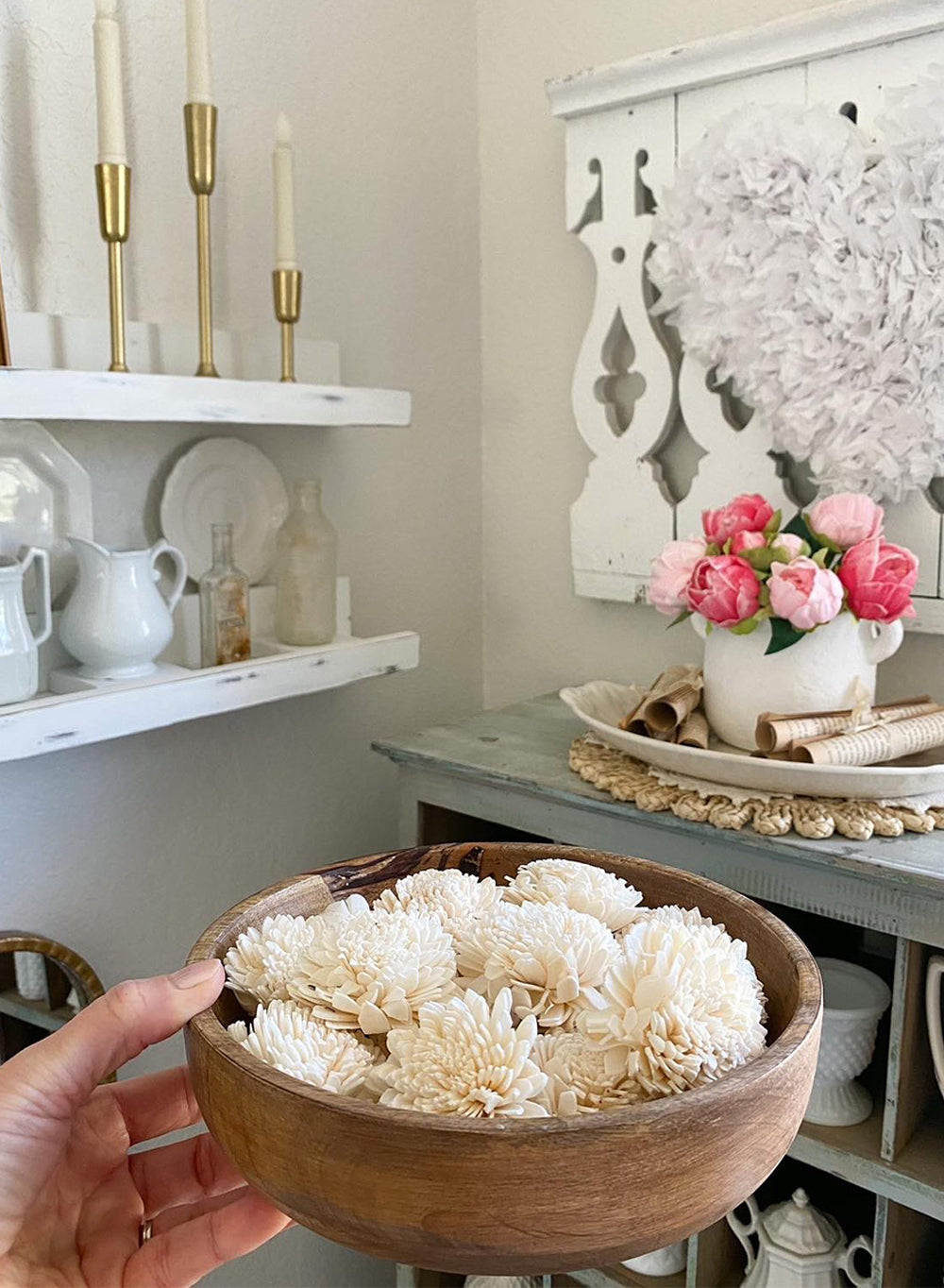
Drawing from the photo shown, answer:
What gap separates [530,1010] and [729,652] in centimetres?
68

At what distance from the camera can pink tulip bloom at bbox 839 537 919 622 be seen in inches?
43.0

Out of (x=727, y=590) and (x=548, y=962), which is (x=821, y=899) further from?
(x=548, y=962)

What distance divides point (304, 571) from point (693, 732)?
1.67 ft

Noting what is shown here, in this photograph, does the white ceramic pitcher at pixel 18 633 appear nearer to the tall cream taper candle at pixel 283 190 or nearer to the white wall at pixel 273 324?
the white wall at pixel 273 324


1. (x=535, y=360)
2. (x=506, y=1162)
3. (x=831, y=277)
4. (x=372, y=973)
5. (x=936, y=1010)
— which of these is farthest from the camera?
(x=535, y=360)

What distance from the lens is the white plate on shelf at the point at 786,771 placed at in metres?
1.04

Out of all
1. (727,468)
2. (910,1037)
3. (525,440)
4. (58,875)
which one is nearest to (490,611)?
(525,440)

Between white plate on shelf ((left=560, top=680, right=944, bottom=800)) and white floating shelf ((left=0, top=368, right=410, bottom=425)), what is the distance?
482 mm

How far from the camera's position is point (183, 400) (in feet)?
3.74

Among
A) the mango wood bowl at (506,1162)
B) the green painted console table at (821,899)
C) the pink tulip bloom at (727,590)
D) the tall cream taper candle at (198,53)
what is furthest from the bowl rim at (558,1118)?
the tall cream taper candle at (198,53)

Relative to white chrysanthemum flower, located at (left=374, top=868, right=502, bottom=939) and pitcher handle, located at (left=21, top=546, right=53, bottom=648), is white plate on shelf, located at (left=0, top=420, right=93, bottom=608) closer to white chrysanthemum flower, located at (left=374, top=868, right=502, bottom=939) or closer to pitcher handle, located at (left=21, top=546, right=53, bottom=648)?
pitcher handle, located at (left=21, top=546, right=53, bottom=648)

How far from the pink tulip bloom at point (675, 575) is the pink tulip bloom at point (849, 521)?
0.13m

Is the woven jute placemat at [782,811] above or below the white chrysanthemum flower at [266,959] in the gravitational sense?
below

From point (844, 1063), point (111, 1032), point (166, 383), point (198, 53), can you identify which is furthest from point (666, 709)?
point (198, 53)
